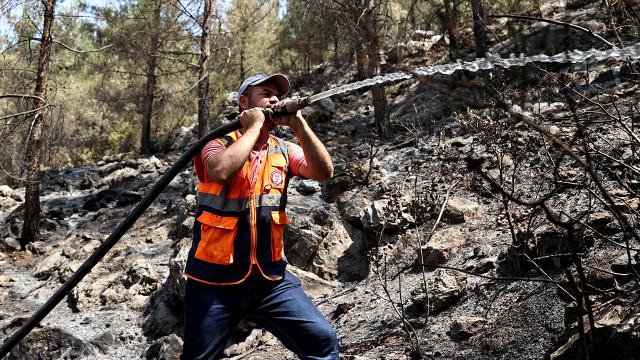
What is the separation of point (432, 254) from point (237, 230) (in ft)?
10.6

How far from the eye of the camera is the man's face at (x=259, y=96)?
9.52ft

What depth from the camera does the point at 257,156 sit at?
2.89 m

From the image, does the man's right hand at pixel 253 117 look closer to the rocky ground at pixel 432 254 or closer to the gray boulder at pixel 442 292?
the rocky ground at pixel 432 254

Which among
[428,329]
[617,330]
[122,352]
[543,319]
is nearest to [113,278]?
[122,352]

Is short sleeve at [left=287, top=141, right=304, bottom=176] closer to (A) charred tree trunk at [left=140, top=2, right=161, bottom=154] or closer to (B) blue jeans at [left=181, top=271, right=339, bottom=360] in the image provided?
(B) blue jeans at [left=181, top=271, right=339, bottom=360]

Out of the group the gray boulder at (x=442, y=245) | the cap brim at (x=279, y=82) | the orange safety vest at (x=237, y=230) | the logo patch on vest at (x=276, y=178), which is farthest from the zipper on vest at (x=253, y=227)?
the gray boulder at (x=442, y=245)

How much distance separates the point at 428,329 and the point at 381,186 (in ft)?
10.7

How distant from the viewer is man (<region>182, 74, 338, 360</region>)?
264 centimetres

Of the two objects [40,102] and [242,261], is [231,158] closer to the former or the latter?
[242,261]

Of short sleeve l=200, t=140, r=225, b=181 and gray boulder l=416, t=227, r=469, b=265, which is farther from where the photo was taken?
gray boulder l=416, t=227, r=469, b=265

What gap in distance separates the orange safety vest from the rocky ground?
0.60 m

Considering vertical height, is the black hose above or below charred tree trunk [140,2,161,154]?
below

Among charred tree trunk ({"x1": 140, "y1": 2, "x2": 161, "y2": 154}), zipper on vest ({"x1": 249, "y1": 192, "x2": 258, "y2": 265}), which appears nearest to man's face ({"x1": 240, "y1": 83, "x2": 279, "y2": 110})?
zipper on vest ({"x1": 249, "y1": 192, "x2": 258, "y2": 265})

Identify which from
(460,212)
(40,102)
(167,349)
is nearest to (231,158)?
(167,349)
